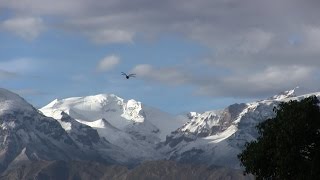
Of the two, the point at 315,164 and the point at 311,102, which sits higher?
the point at 311,102

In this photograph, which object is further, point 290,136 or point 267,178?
point 267,178

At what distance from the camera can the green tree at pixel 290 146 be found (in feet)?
578

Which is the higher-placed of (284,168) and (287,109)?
(287,109)

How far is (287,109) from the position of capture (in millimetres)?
185750

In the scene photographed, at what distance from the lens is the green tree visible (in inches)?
6939

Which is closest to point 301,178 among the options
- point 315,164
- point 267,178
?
point 315,164

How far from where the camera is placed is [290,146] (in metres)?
178

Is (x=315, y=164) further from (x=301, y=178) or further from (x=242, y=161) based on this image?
(x=242, y=161)

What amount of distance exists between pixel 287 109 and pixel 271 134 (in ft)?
20.8

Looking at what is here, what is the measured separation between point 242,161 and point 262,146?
9191 millimetres

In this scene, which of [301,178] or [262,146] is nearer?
[301,178]

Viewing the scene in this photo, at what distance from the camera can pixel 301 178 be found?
6816 inches

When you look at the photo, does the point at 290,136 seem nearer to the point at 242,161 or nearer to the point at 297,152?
the point at 297,152

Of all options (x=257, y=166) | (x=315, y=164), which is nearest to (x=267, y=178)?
(x=257, y=166)
